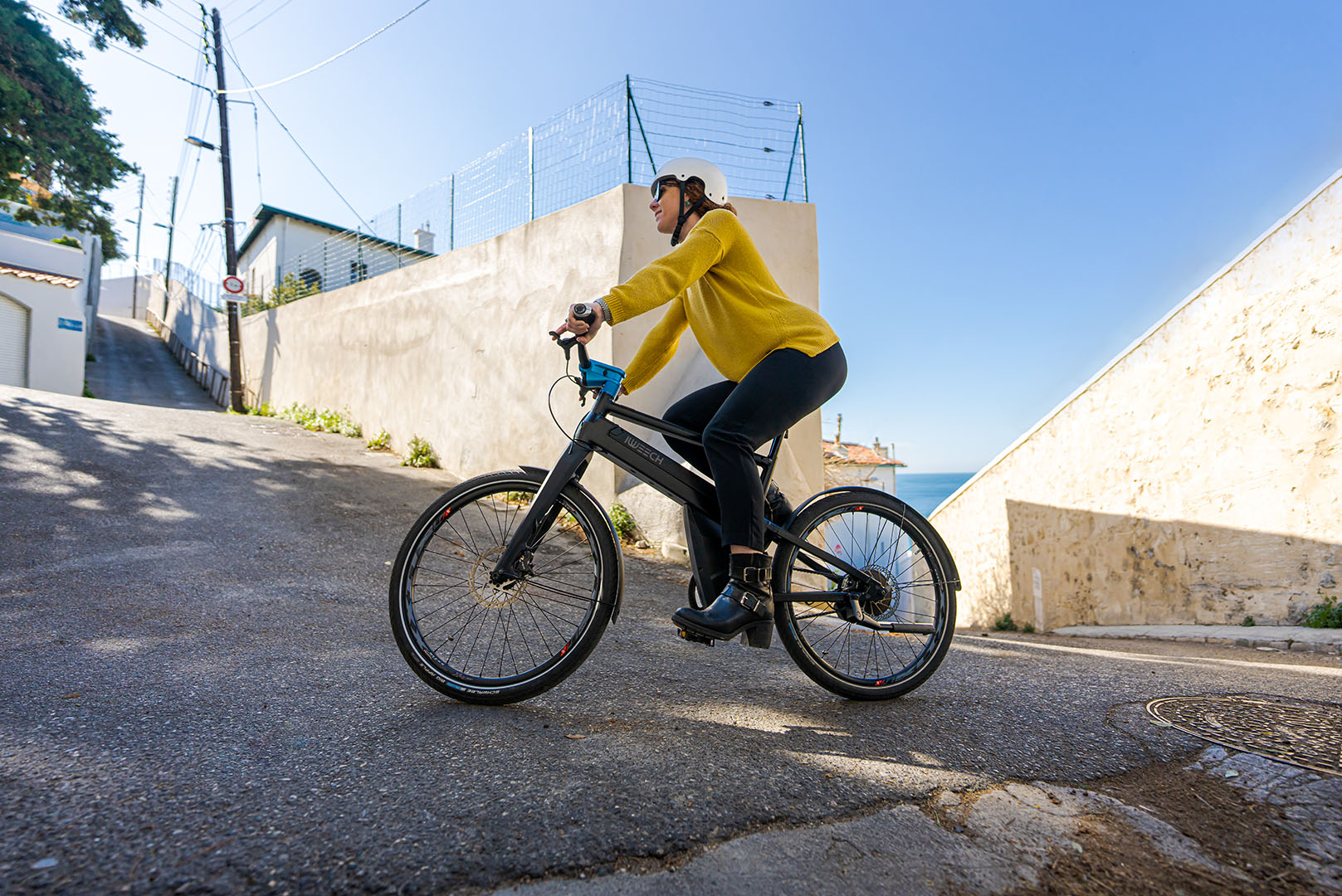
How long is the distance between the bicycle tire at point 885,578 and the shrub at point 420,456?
7540 mm

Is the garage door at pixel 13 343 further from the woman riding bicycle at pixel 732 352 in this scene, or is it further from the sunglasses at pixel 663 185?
the woman riding bicycle at pixel 732 352

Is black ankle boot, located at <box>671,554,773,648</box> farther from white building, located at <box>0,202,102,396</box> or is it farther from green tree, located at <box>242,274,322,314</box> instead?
white building, located at <box>0,202,102,396</box>

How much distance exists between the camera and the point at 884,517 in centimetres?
274

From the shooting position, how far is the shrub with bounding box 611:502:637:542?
6594 mm

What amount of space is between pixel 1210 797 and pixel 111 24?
17755 mm

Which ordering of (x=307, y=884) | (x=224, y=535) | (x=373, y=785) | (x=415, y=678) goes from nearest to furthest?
1. (x=307, y=884)
2. (x=373, y=785)
3. (x=415, y=678)
4. (x=224, y=535)

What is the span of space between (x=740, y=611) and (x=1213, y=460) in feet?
20.4

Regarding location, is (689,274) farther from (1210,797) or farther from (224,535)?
(224,535)

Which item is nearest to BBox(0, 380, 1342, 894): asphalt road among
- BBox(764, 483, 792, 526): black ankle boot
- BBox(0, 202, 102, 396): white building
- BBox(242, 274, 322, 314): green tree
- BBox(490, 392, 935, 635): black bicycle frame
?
BBox(490, 392, 935, 635): black bicycle frame

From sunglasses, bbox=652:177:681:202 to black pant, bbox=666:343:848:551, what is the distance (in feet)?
2.55

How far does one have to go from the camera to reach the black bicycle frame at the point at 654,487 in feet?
7.77

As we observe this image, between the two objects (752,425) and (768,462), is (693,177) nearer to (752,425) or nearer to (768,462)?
(752,425)

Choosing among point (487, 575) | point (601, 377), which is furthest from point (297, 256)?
point (487, 575)

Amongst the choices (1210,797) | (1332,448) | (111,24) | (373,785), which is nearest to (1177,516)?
(1332,448)
